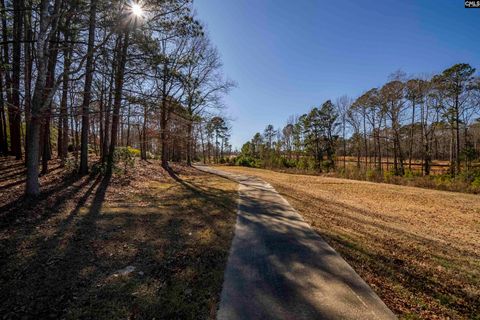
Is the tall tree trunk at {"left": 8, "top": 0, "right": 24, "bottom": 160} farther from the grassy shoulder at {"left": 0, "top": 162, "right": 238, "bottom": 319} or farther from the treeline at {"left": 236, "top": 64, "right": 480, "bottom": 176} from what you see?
the treeline at {"left": 236, "top": 64, "right": 480, "bottom": 176}

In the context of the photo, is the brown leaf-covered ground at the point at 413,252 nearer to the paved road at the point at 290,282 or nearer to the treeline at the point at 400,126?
the paved road at the point at 290,282

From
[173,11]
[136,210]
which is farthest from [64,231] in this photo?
[173,11]

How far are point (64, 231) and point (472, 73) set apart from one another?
30.6 metres

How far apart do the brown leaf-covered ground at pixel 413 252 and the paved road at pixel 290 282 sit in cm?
35

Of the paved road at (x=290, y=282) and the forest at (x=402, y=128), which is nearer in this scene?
the paved road at (x=290, y=282)

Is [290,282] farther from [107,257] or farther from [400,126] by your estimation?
[400,126]

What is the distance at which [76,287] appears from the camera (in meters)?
2.82

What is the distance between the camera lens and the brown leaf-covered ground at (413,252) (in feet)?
9.81

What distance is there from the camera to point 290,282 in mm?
3172

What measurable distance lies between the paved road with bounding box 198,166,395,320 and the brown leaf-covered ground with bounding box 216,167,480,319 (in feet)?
1.14

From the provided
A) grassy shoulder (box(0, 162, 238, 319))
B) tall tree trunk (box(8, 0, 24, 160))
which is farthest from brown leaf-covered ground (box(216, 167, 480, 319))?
tall tree trunk (box(8, 0, 24, 160))

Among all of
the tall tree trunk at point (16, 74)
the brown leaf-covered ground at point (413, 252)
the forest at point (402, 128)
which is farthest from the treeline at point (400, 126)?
the tall tree trunk at point (16, 74)

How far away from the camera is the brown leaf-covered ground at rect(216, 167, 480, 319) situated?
9.81ft

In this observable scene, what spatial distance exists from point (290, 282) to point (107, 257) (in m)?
3.01
